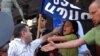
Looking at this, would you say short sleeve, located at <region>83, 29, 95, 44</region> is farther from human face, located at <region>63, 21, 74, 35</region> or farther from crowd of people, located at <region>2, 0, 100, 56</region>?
human face, located at <region>63, 21, 74, 35</region>

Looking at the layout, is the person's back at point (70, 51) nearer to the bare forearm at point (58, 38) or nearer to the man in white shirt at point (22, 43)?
the bare forearm at point (58, 38)

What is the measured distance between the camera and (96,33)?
575 cm

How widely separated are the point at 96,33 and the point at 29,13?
1180 cm

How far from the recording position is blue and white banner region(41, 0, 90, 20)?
7734 millimetres

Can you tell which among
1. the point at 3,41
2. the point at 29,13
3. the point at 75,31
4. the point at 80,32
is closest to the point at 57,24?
the point at 80,32

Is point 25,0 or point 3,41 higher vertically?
point 3,41

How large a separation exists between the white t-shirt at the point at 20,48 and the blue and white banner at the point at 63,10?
0.68 m

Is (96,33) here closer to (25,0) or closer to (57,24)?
(57,24)

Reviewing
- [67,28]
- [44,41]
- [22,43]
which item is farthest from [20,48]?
[67,28]

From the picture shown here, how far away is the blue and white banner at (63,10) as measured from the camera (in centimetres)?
773

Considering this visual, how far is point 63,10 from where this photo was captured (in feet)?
26.2

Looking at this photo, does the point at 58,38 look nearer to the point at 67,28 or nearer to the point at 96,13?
the point at 67,28

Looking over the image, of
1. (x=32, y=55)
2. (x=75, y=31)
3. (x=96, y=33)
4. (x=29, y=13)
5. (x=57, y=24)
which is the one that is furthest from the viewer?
(x=29, y=13)

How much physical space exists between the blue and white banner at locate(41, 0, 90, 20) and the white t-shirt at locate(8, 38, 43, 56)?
68 centimetres
